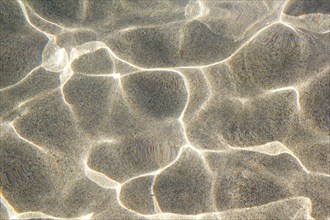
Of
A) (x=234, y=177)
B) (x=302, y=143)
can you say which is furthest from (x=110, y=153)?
(x=302, y=143)

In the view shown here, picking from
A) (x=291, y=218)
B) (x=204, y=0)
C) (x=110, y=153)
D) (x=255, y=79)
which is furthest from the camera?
(x=204, y=0)

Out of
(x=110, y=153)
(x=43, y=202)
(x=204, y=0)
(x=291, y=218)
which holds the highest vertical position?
(x=204, y=0)

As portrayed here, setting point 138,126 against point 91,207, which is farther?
point 138,126

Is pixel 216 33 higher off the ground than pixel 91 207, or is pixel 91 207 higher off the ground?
pixel 216 33

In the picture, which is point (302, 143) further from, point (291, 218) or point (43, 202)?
point (43, 202)

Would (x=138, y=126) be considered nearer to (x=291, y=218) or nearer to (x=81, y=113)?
(x=81, y=113)

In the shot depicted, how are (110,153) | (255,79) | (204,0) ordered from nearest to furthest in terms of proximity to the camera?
(110,153) → (255,79) → (204,0)
